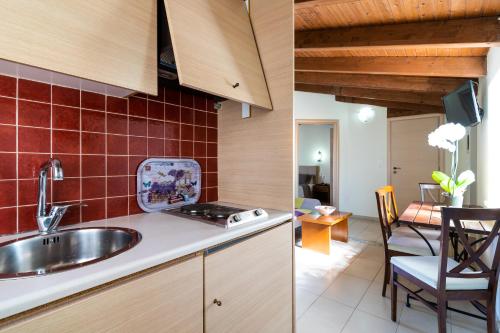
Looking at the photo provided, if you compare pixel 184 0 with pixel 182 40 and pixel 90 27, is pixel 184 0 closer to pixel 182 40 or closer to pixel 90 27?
pixel 182 40

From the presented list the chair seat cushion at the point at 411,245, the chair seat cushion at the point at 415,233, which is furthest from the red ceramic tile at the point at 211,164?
the chair seat cushion at the point at 415,233

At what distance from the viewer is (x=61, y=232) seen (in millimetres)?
1010

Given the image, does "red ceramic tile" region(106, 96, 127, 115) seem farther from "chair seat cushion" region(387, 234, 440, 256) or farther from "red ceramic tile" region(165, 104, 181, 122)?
"chair seat cushion" region(387, 234, 440, 256)

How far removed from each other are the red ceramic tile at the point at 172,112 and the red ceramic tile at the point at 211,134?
0.82 feet

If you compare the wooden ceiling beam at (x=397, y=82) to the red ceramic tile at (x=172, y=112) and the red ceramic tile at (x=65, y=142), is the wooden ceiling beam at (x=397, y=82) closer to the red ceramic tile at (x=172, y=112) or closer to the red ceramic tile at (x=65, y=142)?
the red ceramic tile at (x=172, y=112)

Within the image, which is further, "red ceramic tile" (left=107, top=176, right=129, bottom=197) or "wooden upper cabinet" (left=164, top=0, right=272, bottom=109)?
"red ceramic tile" (left=107, top=176, right=129, bottom=197)

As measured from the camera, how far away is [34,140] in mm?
1019

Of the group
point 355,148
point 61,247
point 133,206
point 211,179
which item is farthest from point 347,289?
point 355,148

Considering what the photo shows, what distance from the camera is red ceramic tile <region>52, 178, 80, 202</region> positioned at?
42.4 inches

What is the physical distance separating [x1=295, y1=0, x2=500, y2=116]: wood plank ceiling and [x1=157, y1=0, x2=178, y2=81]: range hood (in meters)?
1.29

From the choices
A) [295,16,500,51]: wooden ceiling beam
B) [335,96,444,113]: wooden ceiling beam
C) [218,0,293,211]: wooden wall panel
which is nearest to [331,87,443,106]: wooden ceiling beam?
[335,96,444,113]: wooden ceiling beam

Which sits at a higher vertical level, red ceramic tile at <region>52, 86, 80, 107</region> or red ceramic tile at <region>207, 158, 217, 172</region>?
red ceramic tile at <region>52, 86, 80, 107</region>

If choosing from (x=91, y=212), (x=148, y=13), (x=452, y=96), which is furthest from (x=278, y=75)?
(x=452, y=96)

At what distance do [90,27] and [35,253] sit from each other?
876 mm
